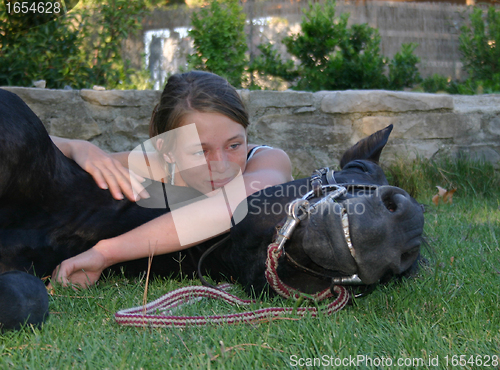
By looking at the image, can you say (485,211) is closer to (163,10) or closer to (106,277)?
(106,277)

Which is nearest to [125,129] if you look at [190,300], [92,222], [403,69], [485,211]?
[92,222]

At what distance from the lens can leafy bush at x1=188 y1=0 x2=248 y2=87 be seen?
14.2 feet

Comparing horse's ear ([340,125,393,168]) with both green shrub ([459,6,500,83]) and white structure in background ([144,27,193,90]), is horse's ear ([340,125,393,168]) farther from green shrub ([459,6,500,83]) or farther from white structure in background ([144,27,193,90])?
white structure in background ([144,27,193,90])

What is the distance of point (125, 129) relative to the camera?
3455 mm

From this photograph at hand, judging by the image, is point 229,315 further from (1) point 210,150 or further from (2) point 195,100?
(2) point 195,100

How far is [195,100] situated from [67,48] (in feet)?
8.82

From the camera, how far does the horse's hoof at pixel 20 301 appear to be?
1.11m

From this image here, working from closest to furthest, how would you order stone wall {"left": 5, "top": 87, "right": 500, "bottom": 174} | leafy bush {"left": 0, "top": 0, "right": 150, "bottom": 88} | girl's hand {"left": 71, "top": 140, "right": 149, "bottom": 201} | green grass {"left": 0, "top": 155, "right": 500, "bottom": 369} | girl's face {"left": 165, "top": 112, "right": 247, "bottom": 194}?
1. green grass {"left": 0, "top": 155, "right": 500, "bottom": 369}
2. girl's hand {"left": 71, "top": 140, "right": 149, "bottom": 201}
3. girl's face {"left": 165, "top": 112, "right": 247, "bottom": 194}
4. stone wall {"left": 5, "top": 87, "right": 500, "bottom": 174}
5. leafy bush {"left": 0, "top": 0, "right": 150, "bottom": 88}

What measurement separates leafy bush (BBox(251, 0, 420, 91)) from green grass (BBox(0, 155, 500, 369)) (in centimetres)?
311

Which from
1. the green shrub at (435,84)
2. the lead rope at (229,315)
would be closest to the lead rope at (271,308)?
the lead rope at (229,315)

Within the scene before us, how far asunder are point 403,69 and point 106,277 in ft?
13.5

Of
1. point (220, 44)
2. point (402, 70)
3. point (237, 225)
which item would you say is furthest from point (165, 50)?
point (237, 225)

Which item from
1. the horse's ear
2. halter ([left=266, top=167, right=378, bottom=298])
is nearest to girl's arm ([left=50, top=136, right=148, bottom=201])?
halter ([left=266, top=167, right=378, bottom=298])

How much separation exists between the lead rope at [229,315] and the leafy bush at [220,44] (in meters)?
3.20
